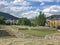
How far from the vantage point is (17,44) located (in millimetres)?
10680

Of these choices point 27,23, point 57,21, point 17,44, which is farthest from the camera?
point 57,21

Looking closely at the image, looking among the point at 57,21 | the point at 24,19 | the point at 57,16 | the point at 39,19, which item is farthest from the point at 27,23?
the point at 57,16

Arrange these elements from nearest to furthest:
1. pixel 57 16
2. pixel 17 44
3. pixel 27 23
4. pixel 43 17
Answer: pixel 17 44, pixel 43 17, pixel 27 23, pixel 57 16

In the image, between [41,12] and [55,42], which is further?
[41,12]

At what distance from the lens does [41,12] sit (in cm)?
7494

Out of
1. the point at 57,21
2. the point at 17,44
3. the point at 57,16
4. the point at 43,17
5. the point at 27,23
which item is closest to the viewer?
the point at 17,44

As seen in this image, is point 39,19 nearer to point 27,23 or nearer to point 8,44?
point 27,23

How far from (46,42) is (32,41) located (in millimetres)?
733

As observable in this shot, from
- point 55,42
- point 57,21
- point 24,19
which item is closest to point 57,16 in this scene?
point 57,21

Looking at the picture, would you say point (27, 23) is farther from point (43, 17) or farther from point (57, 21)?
point (57, 21)

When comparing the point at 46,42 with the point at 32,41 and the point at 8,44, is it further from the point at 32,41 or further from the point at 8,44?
the point at 8,44

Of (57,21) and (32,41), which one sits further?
(57,21)

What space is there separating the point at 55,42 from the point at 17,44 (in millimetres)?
2003

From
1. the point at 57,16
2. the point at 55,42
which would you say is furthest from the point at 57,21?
the point at 55,42
